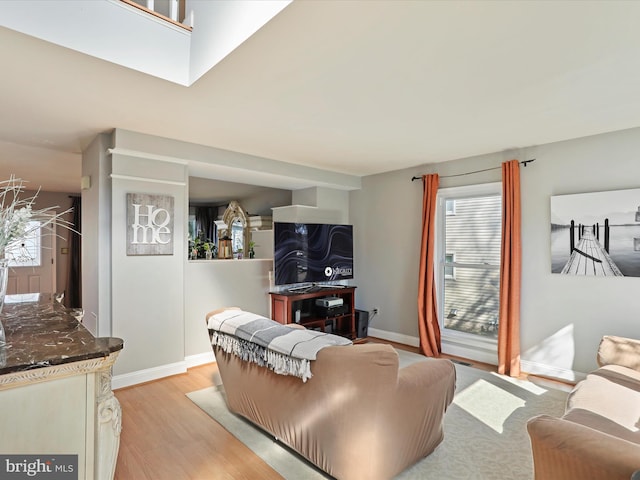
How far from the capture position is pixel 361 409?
177cm

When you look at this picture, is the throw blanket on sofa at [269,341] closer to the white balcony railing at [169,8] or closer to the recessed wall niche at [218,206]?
the white balcony railing at [169,8]

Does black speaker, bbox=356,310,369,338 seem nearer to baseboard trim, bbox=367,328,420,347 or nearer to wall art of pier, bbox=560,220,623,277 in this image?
baseboard trim, bbox=367,328,420,347

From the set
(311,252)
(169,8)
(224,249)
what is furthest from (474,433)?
(169,8)

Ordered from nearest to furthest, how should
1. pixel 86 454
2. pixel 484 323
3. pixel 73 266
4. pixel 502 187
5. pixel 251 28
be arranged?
pixel 86 454
pixel 251 28
pixel 502 187
pixel 484 323
pixel 73 266

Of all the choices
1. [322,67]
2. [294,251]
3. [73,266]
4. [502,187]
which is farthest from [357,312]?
[73,266]

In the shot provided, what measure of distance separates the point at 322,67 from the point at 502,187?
268 cm

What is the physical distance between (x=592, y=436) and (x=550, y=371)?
267 cm

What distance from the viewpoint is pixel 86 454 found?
5.10 ft

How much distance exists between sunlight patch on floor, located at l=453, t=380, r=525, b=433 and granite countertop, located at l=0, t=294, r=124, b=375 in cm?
262

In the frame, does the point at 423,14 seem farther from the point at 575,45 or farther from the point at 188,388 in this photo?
the point at 188,388

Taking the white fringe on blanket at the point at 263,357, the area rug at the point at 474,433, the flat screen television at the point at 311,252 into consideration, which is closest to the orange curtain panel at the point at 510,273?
the area rug at the point at 474,433

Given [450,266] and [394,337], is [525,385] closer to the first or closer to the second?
[450,266]

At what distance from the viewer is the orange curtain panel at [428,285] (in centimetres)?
438

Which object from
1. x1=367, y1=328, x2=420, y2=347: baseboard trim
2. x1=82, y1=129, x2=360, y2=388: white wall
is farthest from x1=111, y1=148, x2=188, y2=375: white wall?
x1=367, y1=328, x2=420, y2=347: baseboard trim
